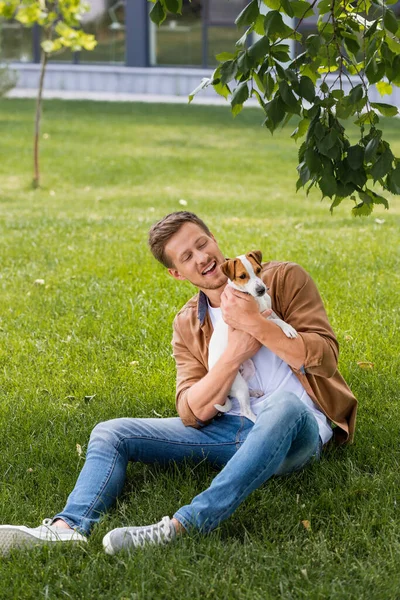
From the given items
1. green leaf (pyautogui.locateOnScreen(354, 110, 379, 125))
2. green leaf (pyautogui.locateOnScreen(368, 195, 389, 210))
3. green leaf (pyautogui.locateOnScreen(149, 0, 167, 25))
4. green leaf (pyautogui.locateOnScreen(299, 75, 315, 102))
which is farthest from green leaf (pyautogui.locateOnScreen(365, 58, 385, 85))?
green leaf (pyautogui.locateOnScreen(149, 0, 167, 25))

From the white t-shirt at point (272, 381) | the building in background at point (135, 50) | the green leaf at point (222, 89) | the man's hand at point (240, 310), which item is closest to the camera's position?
the man's hand at point (240, 310)

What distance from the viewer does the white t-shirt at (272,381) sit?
11.8ft

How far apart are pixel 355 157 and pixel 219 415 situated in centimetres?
120

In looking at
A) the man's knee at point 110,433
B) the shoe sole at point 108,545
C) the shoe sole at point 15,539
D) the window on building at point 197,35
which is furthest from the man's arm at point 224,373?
the window on building at point 197,35

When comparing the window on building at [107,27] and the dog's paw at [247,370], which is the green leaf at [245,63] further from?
the window on building at [107,27]

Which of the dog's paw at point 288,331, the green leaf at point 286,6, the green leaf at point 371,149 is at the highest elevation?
the green leaf at point 286,6

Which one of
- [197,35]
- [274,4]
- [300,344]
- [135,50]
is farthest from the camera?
[135,50]

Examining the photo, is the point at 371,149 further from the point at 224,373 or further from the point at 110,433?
the point at 110,433

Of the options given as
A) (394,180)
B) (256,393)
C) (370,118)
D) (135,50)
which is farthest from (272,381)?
(135,50)

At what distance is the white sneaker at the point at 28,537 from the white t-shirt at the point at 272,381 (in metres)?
0.83

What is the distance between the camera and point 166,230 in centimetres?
366

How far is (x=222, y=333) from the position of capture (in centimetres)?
359

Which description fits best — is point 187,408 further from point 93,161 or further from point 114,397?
point 93,161

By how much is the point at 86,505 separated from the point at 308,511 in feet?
2.77
